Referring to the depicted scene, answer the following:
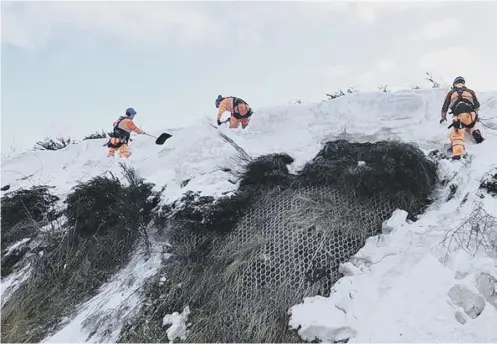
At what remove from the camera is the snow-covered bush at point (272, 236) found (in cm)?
557

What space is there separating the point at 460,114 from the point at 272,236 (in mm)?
3325

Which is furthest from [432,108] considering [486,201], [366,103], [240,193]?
[240,193]

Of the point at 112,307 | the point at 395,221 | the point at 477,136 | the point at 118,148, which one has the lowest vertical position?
the point at 112,307

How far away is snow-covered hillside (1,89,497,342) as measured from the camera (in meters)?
4.85

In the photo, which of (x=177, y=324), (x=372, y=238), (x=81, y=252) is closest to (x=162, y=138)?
(x=81, y=252)

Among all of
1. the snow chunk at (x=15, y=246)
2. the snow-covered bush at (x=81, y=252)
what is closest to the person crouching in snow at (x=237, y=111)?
the snow-covered bush at (x=81, y=252)

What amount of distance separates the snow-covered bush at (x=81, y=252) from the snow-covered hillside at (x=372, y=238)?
9.7 inches

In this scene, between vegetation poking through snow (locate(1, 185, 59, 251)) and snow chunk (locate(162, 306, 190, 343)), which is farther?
vegetation poking through snow (locate(1, 185, 59, 251))

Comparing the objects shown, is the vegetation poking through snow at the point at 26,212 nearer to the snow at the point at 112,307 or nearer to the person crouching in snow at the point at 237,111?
the snow at the point at 112,307

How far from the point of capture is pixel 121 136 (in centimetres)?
986

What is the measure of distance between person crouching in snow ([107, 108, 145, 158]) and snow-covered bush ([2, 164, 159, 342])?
5.75ft

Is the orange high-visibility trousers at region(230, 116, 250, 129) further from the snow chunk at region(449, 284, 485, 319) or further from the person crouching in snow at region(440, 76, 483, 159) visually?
the snow chunk at region(449, 284, 485, 319)

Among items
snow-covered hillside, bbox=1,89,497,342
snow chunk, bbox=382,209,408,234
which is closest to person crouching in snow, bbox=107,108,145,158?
snow-covered hillside, bbox=1,89,497,342

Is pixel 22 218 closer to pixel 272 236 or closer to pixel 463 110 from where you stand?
pixel 272 236
